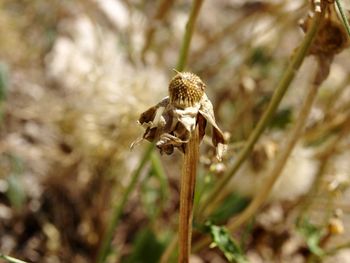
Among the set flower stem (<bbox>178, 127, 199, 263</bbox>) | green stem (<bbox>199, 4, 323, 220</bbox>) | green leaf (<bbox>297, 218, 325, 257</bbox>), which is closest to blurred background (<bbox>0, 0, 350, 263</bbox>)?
green leaf (<bbox>297, 218, 325, 257</bbox>)

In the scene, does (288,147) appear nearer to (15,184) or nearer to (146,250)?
(146,250)

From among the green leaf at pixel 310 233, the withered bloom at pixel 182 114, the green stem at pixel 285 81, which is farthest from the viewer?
the green leaf at pixel 310 233

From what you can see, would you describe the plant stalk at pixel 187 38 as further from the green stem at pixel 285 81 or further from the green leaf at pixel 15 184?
the green leaf at pixel 15 184

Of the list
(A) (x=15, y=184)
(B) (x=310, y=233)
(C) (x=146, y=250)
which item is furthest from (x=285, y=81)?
(A) (x=15, y=184)

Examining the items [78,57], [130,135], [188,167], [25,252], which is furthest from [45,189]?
[188,167]

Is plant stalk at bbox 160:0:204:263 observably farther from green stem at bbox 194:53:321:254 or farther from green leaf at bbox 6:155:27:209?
green leaf at bbox 6:155:27:209

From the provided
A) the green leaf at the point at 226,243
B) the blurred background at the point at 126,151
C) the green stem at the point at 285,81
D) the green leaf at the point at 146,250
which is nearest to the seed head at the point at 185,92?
A: the green stem at the point at 285,81

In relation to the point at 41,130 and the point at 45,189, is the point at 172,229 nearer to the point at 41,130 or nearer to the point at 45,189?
the point at 45,189
